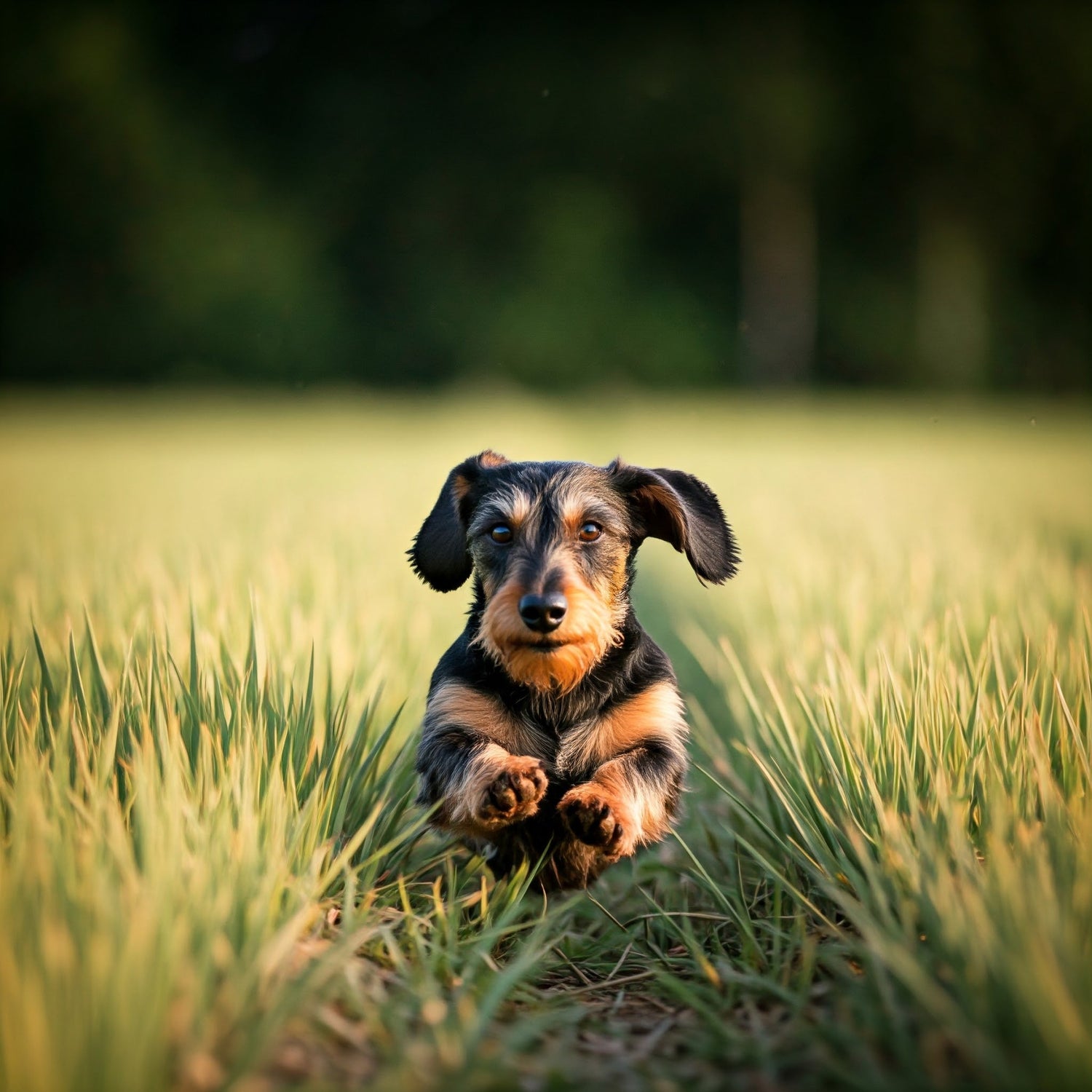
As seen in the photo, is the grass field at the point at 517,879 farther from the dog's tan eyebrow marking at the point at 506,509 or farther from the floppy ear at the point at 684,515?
the dog's tan eyebrow marking at the point at 506,509

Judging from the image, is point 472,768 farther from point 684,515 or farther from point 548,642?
point 684,515

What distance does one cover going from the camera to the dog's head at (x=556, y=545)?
280 centimetres

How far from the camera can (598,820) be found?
2.60 meters

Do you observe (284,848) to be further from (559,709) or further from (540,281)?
(540,281)

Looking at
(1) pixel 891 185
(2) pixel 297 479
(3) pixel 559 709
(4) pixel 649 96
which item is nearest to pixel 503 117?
(4) pixel 649 96

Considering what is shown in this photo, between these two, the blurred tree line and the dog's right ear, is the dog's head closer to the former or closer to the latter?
the dog's right ear

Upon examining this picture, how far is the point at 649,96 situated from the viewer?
30.9 metres

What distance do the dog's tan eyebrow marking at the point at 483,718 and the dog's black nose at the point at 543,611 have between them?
1.17ft

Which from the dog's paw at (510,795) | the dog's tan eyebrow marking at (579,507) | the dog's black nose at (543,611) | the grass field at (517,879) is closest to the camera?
the grass field at (517,879)

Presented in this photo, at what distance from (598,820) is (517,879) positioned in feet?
1.07

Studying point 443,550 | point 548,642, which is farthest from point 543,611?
point 443,550

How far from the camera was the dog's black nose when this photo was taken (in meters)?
2.70

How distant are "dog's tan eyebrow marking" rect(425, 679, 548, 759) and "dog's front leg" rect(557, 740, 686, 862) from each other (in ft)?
0.75

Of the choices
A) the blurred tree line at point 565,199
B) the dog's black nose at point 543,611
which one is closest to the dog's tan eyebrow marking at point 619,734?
the dog's black nose at point 543,611
